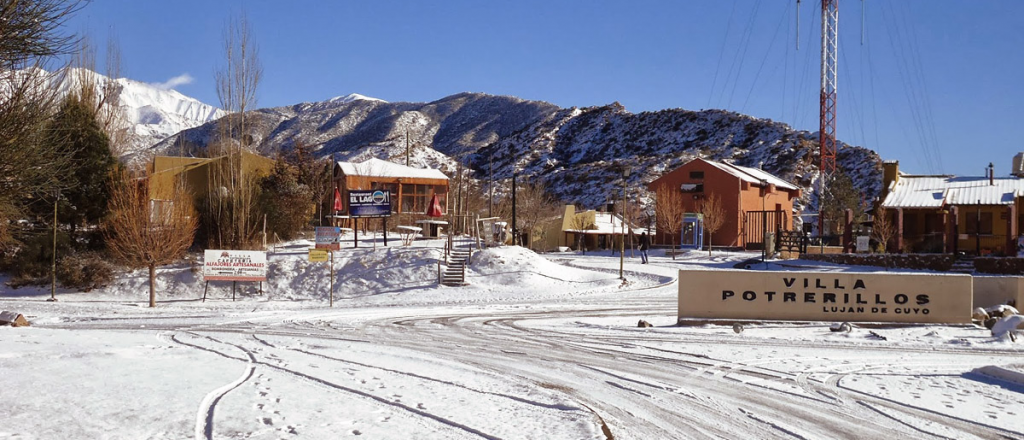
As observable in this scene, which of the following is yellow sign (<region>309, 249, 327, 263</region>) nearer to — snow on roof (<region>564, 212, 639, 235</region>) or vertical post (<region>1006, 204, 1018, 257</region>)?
vertical post (<region>1006, 204, 1018, 257</region>)

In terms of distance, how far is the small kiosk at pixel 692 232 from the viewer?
58188 millimetres

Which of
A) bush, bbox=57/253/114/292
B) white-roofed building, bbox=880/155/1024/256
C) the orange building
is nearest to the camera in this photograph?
bush, bbox=57/253/114/292

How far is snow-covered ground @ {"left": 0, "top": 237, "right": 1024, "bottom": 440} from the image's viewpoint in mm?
9156

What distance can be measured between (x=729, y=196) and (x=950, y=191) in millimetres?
14595

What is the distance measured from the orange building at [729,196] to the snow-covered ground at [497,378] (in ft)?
120

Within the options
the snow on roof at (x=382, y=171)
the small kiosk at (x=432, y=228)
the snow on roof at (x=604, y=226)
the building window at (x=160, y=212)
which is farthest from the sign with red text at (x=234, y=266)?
the snow on roof at (x=604, y=226)

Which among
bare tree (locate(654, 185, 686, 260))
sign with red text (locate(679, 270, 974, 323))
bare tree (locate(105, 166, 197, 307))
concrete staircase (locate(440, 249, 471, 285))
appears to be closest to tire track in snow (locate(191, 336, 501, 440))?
sign with red text (locate(679, 270, 974, 323))

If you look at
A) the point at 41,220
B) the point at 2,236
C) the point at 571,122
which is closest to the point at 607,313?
the point at 2,236

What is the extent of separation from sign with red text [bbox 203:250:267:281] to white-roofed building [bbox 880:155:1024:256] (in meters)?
32.9

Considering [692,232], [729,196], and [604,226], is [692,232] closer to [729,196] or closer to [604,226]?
[729,196]

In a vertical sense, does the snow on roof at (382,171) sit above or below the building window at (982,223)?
above

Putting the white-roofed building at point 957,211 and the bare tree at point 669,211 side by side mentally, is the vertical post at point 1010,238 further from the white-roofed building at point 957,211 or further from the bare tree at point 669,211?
the bare tree at point 669,211

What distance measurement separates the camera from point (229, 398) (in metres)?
10.1

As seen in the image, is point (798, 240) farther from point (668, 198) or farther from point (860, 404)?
point (860, 404)
